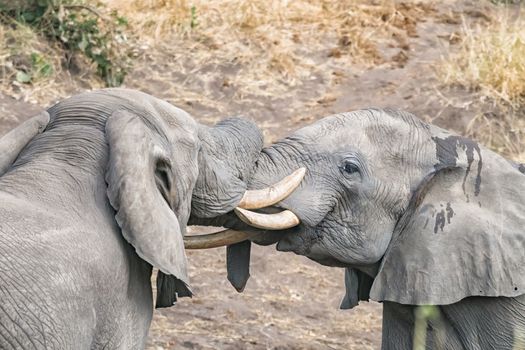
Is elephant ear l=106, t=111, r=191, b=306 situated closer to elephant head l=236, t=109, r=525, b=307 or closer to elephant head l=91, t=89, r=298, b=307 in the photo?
elephant head l=91, t=89, r=298, b=307

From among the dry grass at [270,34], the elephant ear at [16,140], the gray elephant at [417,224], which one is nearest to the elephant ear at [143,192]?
the elephant ear at [16,140]

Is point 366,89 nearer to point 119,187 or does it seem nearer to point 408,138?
point 408,138

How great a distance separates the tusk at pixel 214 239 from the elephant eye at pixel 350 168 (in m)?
0.47

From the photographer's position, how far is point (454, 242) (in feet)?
19.1

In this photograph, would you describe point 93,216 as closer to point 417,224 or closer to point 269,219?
point 269,219

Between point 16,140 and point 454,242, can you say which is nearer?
point 16,140

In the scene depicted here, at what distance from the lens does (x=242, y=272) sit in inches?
231

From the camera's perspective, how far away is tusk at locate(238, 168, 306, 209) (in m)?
5.53

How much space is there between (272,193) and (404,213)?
58 cm

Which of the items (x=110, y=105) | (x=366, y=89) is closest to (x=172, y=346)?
(x=110, y=105)

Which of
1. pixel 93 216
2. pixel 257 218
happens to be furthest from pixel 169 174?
pixel 257 218

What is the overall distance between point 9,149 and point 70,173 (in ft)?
0.91

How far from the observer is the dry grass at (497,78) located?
1041 cm

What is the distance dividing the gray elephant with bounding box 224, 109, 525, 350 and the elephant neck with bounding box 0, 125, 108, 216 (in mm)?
1210
